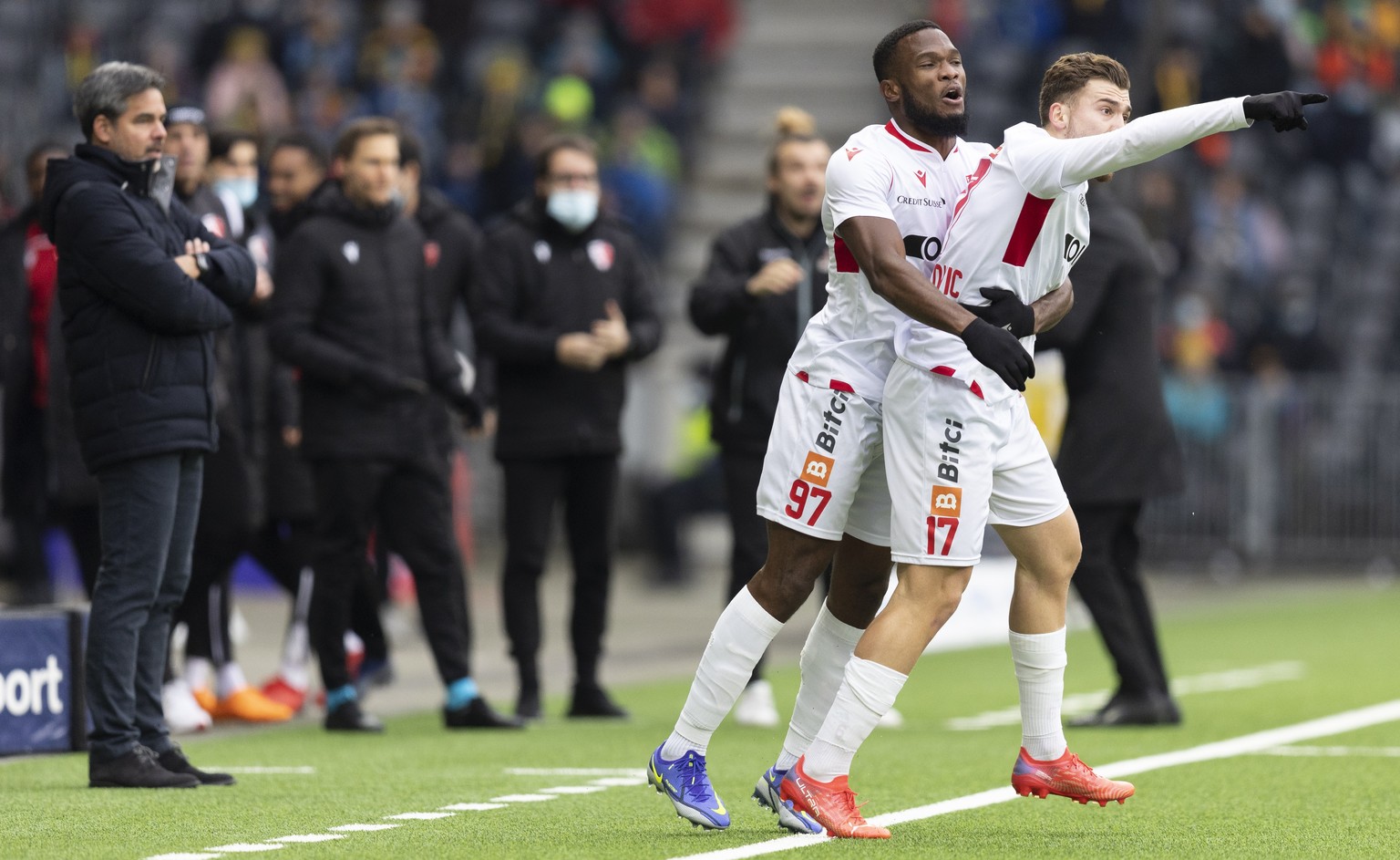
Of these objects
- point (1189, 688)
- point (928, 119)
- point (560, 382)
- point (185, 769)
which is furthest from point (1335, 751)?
point (185, 769)

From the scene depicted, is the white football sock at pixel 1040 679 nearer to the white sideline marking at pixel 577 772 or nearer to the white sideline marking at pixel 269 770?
the white sideline marking at pixel 577 772

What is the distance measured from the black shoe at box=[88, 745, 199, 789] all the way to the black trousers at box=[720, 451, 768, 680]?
115 inches

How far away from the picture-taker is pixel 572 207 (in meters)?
9.85

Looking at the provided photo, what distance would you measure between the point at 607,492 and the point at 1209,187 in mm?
12745

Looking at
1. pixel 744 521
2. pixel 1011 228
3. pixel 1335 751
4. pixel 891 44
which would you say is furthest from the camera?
pixel 744 521

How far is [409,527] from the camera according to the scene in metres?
9.32

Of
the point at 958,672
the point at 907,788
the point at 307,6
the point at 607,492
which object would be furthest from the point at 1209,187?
the point at 907,788

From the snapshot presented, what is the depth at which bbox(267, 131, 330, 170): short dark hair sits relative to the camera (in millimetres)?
10492

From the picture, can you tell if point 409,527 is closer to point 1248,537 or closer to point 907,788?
point 907,788

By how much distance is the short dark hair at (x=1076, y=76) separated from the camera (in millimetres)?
6492

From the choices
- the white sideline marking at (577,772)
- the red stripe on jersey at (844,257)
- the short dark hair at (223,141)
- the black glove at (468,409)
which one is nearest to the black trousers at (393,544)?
the black glove at (468,409)

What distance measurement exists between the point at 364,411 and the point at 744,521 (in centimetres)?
158

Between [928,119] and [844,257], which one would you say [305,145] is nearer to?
[844,257]

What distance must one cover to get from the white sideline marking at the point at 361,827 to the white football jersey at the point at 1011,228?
6.06 ft
